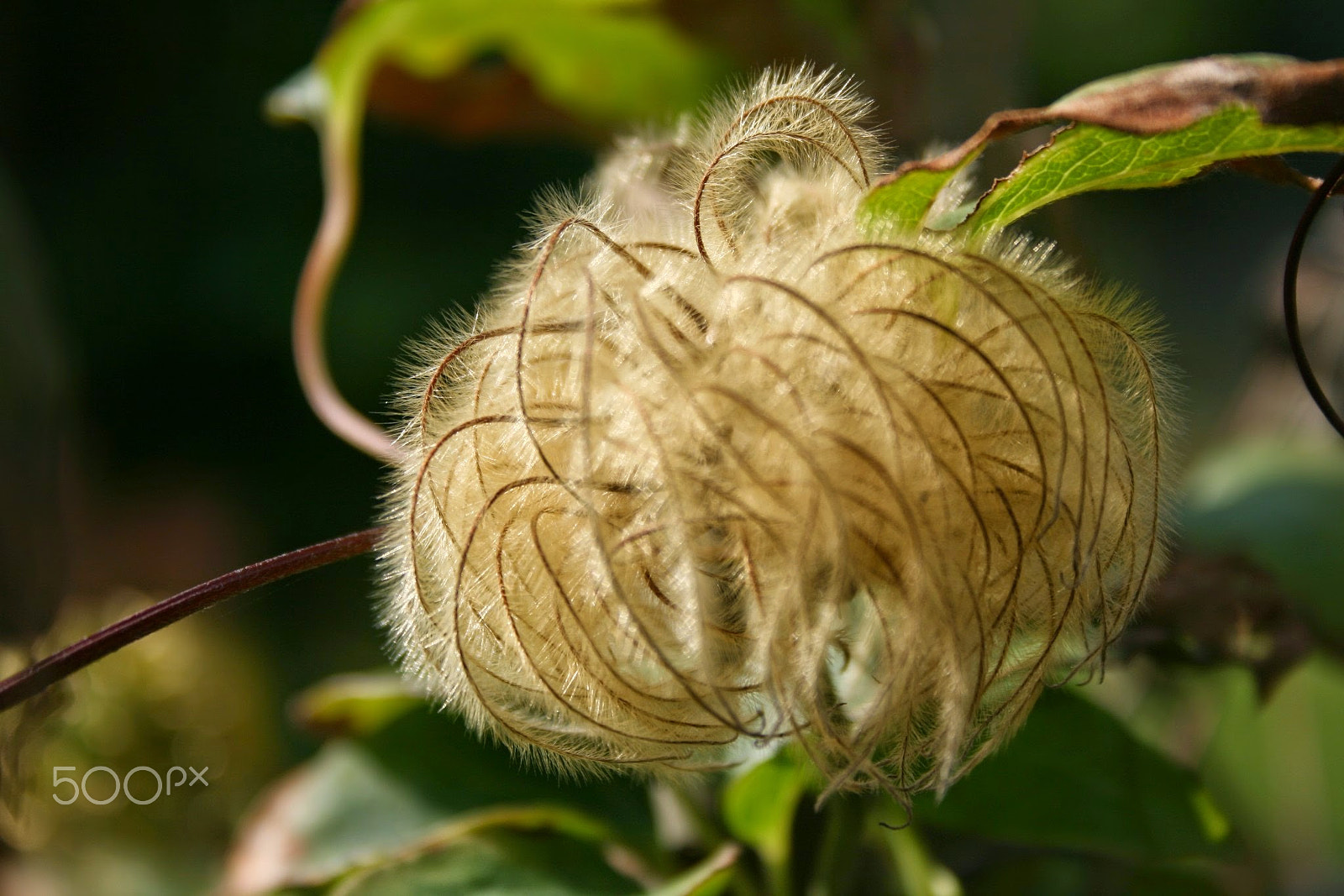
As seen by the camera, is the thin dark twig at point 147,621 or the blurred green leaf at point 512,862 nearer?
the thin dark twig at point 147,621

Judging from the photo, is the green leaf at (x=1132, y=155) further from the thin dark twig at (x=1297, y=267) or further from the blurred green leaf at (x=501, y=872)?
the blurred green leaf at (x=501, y=872)

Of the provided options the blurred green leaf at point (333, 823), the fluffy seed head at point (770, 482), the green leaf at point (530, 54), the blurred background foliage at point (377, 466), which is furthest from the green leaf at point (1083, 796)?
the green leaf at point (530, 54)

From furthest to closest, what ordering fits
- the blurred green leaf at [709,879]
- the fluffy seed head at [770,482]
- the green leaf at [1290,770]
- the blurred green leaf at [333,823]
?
1. the green leaf at [1290,770]
2. the blurred green leaf at [333,823]
3. the blurred green leaf at [709,879]
4. the fluffy seed head at [770,482]

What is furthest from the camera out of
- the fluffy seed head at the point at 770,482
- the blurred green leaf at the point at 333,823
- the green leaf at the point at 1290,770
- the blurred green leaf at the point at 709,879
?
the green leaf at the point at 1290,770

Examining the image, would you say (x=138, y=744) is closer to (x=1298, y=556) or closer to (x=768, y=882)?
(x=768, y=882)

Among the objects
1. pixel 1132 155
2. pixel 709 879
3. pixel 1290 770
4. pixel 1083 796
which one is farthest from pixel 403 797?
pixel 1290 770

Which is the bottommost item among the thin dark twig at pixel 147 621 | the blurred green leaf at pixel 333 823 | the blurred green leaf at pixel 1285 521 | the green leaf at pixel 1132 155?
the blurred green leaf at pixel 1285 521

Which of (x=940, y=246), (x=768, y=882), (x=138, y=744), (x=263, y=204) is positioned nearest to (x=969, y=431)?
(x=940, y=246)

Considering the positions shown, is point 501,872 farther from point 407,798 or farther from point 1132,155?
point 1132,155
